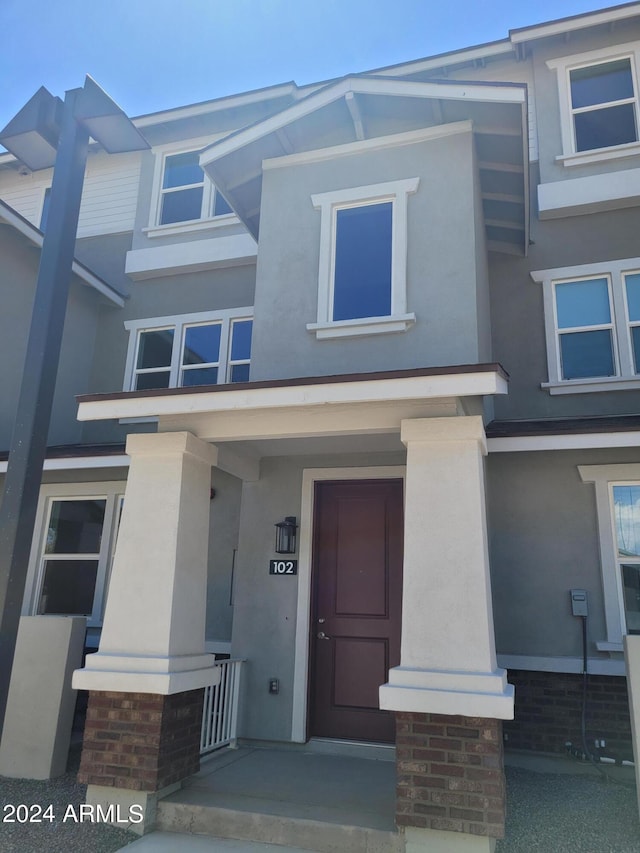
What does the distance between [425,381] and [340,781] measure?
3370mm

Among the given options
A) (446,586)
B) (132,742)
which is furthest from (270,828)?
(446,586)

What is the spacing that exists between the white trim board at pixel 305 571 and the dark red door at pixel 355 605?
10cm

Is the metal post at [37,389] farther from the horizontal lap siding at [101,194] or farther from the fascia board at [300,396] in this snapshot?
the horizontal lap siding at [101,194]

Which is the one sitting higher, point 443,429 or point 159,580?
point 443,429

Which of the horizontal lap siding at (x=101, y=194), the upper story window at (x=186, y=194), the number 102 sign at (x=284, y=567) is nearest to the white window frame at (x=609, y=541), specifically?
the number 102 sign at (x=284, y=567)

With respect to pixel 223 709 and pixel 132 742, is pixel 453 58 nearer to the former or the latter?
pixel 223 709

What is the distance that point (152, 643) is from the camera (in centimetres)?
497

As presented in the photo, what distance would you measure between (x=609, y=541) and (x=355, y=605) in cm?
265

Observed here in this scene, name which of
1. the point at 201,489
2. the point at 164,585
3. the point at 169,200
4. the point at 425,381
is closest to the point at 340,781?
the point at 164,585

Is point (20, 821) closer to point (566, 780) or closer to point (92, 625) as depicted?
point (92, 625)

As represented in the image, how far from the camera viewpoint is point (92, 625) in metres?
8.09

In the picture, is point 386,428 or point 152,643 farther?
point 386,428

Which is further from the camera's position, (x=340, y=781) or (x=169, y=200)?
(x=169, y=200)

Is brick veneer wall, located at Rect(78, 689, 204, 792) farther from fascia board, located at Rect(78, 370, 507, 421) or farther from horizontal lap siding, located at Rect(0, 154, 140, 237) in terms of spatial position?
horizontal lap siding, located at Rect(0, 154, 140, 237)
